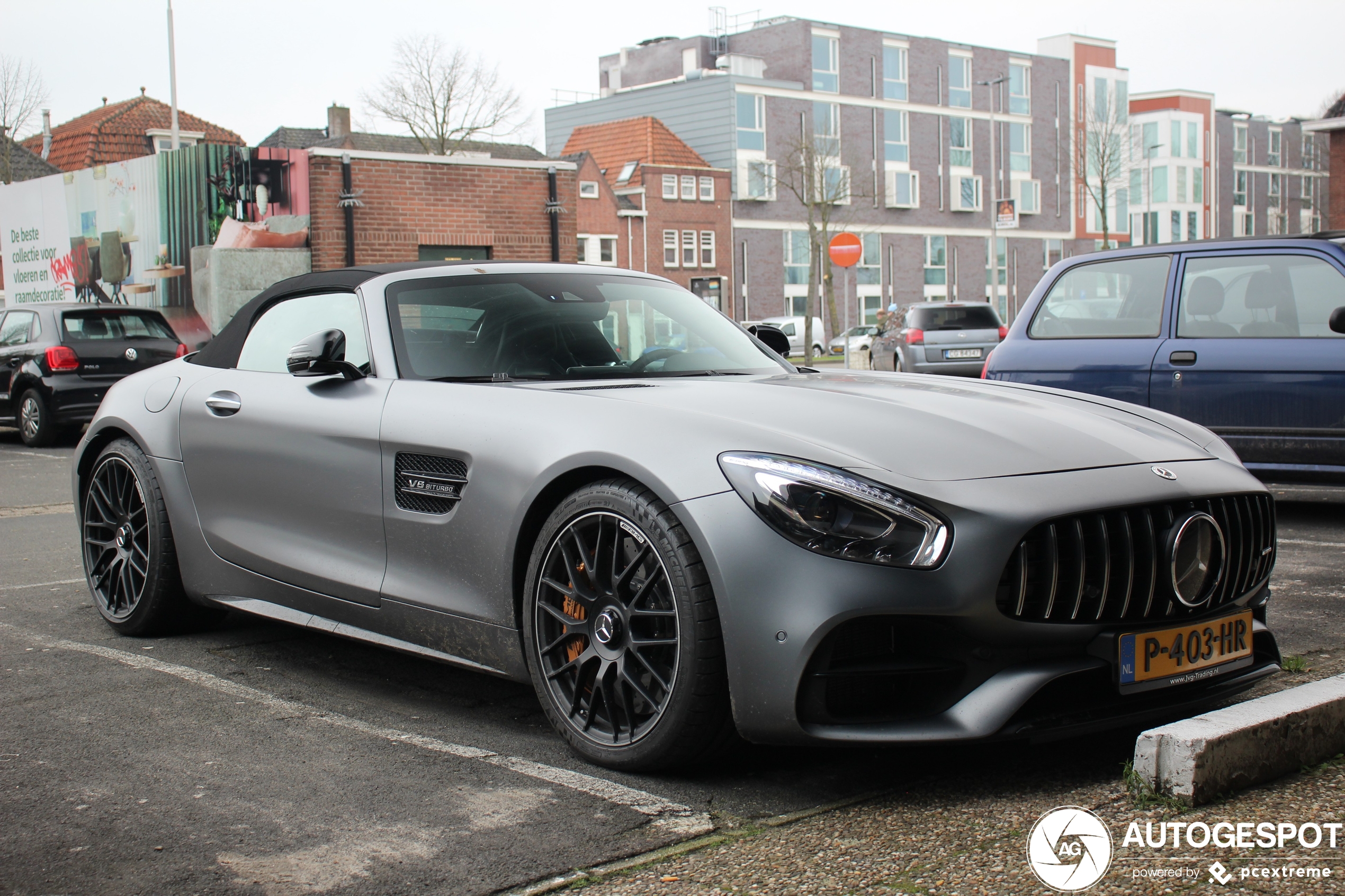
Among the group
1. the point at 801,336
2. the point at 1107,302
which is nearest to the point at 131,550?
the point at 1107,302

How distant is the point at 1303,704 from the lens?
3047 millimetres

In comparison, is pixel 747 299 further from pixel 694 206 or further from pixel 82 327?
pixel 82 327

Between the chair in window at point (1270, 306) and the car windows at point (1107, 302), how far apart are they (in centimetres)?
49

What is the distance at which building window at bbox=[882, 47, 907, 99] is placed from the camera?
225 ft

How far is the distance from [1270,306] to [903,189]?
6392cm

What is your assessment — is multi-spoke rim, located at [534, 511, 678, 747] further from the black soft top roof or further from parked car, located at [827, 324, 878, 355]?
parked car, located at [827, 324, 878, 355]

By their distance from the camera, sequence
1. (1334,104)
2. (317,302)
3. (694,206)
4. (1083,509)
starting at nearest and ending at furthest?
1. (1083,509)
2. (317,302)
3. (1334,104)
4. (694,206)

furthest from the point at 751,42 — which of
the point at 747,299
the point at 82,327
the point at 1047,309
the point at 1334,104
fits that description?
the point at 1047,309

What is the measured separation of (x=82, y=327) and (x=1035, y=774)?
14.5 m

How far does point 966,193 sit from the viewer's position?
2852 inches

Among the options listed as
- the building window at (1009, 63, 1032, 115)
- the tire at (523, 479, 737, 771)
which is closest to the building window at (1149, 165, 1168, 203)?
the building window at (1009, 63, 1032, 115)

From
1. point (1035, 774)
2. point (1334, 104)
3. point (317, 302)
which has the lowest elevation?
point (1035, 774)

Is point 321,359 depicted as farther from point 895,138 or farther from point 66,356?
point 895,138
